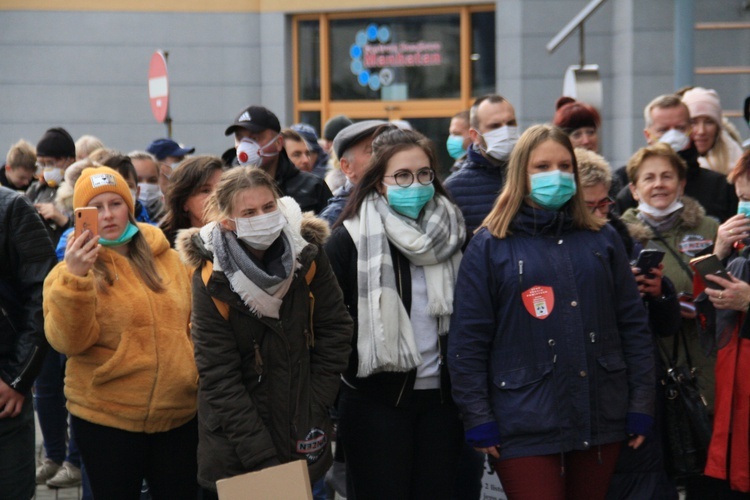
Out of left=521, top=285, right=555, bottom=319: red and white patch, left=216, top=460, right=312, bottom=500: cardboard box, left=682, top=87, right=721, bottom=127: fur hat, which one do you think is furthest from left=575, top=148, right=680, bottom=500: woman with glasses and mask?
left=682, top=87, right=721, bottom=127: fur hat

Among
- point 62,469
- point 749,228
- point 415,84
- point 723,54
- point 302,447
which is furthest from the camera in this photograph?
point 415,84

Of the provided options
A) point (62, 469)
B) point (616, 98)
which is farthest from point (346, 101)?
point (62, 469)

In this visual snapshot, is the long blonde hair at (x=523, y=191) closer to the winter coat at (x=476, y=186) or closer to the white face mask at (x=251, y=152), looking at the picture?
the winter coat at (x=476, y=186)

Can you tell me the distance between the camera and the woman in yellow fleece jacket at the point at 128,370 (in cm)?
460

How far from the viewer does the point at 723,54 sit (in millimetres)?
11656

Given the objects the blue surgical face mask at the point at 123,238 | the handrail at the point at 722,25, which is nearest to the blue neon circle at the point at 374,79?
the handrail at the point at 722,25

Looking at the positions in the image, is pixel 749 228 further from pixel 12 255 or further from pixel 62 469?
pixel 62 469

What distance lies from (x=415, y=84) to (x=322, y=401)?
11702mm

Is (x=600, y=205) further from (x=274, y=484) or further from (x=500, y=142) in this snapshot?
(x=274, y=484)

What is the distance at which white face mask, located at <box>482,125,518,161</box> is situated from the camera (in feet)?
18.4

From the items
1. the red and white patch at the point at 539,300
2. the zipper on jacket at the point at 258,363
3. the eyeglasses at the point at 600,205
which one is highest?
the eyeglasses at the point at 600,205

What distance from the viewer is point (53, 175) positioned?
865 cm

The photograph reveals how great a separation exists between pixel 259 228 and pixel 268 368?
567 millimetres

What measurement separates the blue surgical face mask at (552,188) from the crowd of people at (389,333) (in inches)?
0.5
